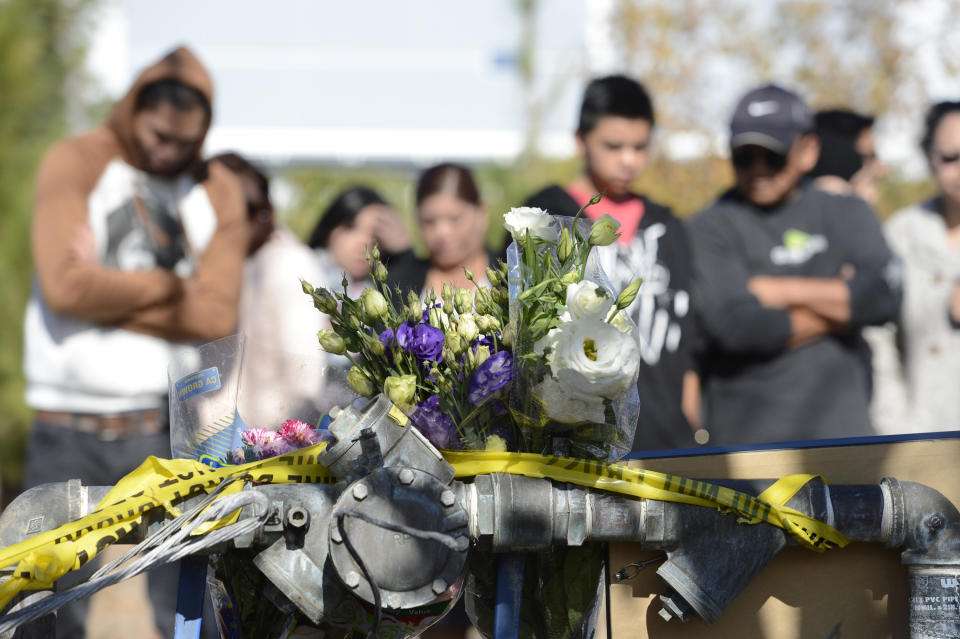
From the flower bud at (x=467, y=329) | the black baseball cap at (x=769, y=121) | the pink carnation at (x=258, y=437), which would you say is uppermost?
the black baseball cap at (x=769, y=121)

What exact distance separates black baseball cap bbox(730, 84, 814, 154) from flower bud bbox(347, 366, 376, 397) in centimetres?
257

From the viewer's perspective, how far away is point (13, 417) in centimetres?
826

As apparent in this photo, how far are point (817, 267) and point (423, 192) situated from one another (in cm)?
153

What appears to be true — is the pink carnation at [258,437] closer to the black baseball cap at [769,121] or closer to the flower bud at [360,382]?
the flower bud at [360,382]

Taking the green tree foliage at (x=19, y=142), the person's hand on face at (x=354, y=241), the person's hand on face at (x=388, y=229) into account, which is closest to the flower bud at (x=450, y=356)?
the person's hand on face at (x=388, y=229)

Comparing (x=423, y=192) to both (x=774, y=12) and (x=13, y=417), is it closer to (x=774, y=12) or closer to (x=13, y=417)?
(x=13, y=417)

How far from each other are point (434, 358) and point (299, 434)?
299mm

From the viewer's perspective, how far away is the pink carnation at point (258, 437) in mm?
1905

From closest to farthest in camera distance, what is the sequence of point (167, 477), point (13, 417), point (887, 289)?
point (167, 477) < point (887, 289) < point (13, 417)

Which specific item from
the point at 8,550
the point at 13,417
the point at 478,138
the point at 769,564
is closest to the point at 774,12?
the point at 478,138

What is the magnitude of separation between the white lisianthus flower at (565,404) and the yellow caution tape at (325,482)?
0.10m

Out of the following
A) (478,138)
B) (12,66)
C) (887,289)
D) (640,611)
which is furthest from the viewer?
(478,138)

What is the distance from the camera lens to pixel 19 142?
9.12 metres

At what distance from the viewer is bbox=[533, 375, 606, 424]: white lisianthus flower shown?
171 cm
